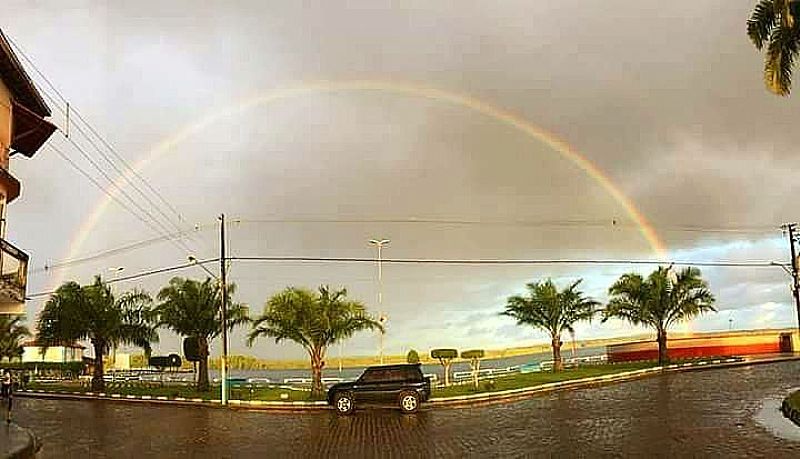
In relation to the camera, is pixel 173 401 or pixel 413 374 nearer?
pixel 413 374

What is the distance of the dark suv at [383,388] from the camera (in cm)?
3006

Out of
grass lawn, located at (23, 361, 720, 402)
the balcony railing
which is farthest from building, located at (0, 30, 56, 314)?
grass lawn, located at (23, 361, 720, 402)

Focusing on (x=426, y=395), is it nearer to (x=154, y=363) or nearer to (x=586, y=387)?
(x=586, y=387)

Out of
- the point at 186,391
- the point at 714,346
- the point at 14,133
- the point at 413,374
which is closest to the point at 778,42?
the point at 413,374

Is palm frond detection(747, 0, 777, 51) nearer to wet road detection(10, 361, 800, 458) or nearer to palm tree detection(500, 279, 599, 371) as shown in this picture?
wet road detection(10, 361, 800, 458)

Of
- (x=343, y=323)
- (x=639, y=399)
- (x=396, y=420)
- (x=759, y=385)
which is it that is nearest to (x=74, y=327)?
(x=343, y=323)

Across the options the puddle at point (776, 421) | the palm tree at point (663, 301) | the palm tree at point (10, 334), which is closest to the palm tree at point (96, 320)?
the palm tree at point (10, 334)

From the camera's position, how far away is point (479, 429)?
865 inches

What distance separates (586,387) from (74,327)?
32.1 metres

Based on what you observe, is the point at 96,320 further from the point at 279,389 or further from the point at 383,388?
the point at 383,388

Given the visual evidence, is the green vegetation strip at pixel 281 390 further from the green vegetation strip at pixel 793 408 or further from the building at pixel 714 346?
the green vegetation strip at pixel 793 408

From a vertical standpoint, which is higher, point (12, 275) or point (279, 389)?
point (12, 275)

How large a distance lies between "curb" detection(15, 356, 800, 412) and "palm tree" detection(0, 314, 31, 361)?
1011 cm

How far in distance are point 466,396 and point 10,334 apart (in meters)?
43.7
